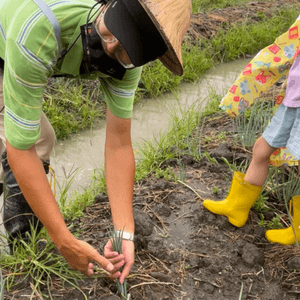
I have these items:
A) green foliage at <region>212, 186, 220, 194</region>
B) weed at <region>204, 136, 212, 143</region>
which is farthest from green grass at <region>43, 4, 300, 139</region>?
green foliage at <region>212, 186, 220, 194</region>

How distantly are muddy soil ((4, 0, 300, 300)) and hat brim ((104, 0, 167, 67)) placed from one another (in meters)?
0.92

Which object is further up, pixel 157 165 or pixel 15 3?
pixel 15 3

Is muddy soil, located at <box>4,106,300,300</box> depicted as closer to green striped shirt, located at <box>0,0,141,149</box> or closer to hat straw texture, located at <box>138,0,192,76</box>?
green striped shirt, located at <box>0,0,141,149</box>

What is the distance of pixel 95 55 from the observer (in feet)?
4.39

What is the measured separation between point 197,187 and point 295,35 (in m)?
0.98

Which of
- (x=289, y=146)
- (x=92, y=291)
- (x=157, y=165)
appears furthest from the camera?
(x=157, y=165)

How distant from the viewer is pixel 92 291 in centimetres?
167

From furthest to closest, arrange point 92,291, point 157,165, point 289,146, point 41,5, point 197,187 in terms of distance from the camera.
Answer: point 157,165
point 197,187
point 289,146
point 92,291
point 41,5

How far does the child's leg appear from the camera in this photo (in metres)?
1.94

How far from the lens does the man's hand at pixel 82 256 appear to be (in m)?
1.39

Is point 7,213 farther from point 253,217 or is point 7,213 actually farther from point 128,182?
point 253,217

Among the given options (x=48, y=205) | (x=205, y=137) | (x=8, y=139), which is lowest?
(x=205, y=137)

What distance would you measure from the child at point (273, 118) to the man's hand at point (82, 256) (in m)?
0.81

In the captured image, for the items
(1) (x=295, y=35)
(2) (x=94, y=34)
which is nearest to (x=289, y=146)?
(1) (x=295, y=35)
